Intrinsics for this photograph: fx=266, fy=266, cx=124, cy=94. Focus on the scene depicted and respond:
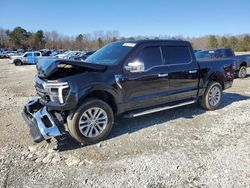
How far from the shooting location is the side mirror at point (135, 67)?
534cm

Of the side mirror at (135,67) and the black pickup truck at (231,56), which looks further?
the black pickup truck at (231,56)

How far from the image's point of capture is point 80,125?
483 cm

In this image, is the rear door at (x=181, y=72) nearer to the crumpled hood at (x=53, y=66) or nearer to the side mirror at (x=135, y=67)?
the side mirror at (x=135, y=67)

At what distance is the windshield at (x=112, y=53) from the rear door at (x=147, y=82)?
24cm

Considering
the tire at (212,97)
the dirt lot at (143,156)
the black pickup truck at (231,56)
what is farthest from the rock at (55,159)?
the black pickup truck at (231,56)

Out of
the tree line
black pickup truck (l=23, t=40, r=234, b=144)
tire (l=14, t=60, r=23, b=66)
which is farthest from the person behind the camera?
the tree line

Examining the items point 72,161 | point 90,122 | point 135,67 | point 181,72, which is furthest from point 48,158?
point 181,72

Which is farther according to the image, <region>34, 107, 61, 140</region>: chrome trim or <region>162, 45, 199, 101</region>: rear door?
<region>162, 45, 199, 101</region>: rear door

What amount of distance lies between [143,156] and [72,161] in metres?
1.17

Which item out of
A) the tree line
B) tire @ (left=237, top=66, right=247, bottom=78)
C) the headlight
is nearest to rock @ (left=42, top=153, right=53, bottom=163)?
the headlight

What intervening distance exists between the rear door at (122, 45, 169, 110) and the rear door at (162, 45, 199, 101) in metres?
0.20

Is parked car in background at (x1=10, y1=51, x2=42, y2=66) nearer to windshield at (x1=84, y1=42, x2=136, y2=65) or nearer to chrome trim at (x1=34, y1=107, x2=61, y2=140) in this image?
windshield at (x1=84, y1=42, x2=136, y2=65)

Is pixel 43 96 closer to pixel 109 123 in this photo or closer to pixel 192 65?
pixel 109 123

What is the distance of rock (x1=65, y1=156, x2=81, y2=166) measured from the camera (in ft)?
14.0
